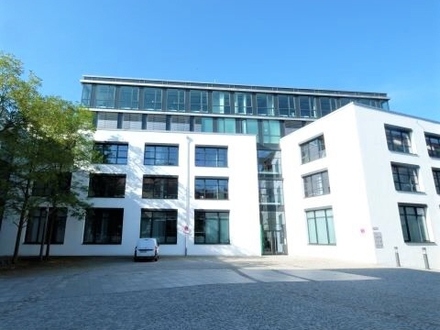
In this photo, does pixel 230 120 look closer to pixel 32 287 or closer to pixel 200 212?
pixel 200 212

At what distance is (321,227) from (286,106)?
723 inches

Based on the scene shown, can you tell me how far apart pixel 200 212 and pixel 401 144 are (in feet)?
56.5

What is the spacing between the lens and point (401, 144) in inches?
1021

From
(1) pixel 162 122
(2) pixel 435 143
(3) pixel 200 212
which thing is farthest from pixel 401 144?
(1) pixel 162 122

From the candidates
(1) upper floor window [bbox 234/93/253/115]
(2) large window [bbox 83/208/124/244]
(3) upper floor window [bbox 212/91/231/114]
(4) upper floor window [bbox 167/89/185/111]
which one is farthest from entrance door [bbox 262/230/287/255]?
Result: (4) upper floor window [bbox 167/89/185/111]

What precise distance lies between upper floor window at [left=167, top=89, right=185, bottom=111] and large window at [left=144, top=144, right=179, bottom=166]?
32.7 feet

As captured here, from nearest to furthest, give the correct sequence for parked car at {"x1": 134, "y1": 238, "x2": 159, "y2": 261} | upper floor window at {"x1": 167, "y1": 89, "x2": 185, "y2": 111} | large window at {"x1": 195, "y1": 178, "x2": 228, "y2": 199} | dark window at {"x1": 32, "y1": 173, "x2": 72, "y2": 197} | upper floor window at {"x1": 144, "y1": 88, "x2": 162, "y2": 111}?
dark window at {"x1": 32, "y1": 173, "x2": 72, "y2": 197}, parked car at {"x1": 134, "y1": 238, "x2": 159, "y2": 261}, large window at {"x1": 195, "y1": 178, "x2": 228, "y2": 199}, upper floor window at {"x1": 144, "y1": 88, "x2": 162, "y2": 111}, upper floor window at {"x1": 167, "y1": 89, "x2": 185, "y2": 111}

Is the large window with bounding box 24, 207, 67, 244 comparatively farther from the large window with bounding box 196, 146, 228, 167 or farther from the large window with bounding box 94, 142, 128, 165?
the large window with bounding box 196, 146, 228, 167

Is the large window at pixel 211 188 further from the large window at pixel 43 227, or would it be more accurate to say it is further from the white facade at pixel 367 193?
the large window at pixel 43 227

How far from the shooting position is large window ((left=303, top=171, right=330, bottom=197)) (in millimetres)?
25703

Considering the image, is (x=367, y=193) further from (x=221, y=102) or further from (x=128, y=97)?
(x=128, y=97)

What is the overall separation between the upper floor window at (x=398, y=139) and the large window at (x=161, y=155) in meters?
17.5

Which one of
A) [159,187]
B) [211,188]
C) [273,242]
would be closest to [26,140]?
[159,187]

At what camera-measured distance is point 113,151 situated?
2842 centimetres
